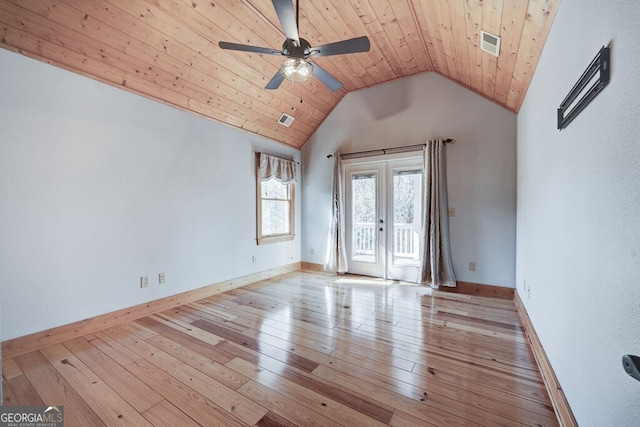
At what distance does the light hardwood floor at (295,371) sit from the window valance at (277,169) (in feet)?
7.57

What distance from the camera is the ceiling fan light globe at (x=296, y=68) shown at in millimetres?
2084

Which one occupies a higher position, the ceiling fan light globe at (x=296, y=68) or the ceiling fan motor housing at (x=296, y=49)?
the ceiling fan motor housing at (x=296, y=49)

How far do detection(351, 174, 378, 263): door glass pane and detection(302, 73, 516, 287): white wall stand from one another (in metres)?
0.62

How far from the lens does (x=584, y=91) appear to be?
1171 mm

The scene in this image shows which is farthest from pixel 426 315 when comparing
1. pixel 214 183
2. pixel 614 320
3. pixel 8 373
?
pixel 8 373

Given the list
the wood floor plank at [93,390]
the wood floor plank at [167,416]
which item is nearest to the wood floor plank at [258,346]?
the wood floor plank at [167,416]

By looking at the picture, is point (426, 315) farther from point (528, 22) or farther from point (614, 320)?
point (528, 22)

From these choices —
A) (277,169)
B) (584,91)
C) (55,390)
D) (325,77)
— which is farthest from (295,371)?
(277,169)

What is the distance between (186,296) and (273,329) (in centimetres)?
146

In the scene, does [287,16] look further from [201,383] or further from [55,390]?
[55,390]

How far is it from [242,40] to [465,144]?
322cm

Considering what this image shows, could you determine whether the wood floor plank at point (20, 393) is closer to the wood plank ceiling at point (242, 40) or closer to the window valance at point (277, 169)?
the wood plank ceiling at point (242, 40)

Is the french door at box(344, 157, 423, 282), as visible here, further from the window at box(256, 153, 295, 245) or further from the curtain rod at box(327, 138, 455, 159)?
the window at box(256, 153, 295, 245)

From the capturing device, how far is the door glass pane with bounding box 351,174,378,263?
4445mm
